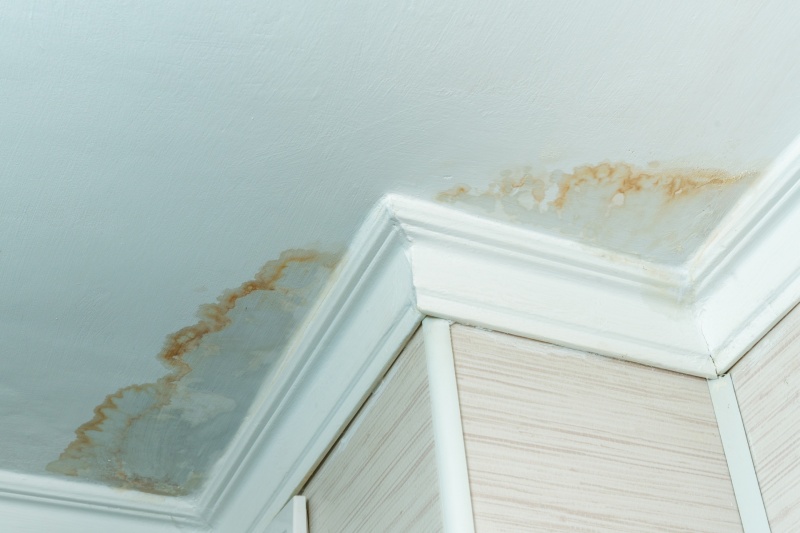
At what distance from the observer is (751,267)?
1442 mm

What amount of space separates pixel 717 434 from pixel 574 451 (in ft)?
0.88

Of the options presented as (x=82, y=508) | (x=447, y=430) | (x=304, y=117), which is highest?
(x=304, y=117)

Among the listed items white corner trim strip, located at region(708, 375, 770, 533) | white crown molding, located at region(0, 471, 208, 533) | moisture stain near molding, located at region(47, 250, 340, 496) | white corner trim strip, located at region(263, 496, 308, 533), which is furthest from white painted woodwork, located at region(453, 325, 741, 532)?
white crown molding, located at region(0, 471, 208, 533)

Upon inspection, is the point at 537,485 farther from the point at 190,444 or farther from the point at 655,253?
the point at 190,444

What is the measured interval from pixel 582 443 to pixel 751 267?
1.24 feet

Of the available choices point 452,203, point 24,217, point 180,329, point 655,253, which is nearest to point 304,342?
point 180,329

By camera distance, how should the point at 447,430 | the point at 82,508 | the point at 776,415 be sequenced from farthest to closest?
the point at 82,508, the point at 776,415, the point at 447,430

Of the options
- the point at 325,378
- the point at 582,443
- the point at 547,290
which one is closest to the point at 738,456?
the point at 582,443

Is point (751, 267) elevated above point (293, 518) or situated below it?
above

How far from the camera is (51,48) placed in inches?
45.0

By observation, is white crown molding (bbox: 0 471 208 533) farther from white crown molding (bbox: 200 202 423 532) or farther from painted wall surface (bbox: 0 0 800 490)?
painted wall surface (bbox: 0 0 800 490)

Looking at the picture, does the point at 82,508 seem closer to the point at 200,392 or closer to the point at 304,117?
the point at 200,392

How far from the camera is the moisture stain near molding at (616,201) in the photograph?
1.37 metres

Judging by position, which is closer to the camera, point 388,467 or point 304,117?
point 304,117
